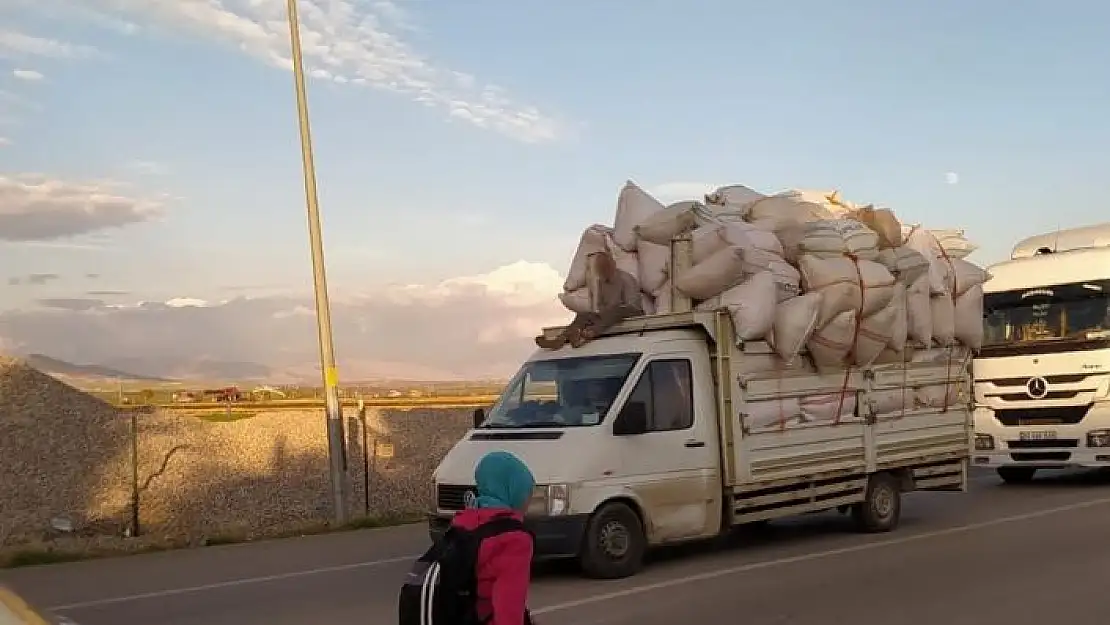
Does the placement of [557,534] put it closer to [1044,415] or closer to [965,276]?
[965,276]

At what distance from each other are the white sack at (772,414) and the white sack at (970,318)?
10.6 feet

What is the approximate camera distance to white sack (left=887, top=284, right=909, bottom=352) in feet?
41.7

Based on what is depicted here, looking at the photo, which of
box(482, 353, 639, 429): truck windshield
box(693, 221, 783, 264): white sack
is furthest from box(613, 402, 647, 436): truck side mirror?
box(693, 221, 783, 264): white sack

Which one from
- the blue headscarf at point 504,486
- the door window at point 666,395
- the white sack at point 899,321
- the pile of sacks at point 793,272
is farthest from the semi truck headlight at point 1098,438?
the blue headscarf at point 504,486

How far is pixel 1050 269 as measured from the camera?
18156 millimetres

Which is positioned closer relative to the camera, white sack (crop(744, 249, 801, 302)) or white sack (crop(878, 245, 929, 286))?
white sack (crop(744, 249, 801, 302))

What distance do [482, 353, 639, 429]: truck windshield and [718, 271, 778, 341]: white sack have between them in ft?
3.63

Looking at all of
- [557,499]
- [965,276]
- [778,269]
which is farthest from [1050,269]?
[557,499]

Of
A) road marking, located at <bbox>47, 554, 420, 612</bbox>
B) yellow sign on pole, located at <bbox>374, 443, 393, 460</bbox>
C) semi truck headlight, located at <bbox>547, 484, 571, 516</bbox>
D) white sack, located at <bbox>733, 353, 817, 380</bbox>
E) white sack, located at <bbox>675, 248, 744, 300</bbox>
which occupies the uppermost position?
white sack, located at <bbox>675, 248, 744, 300</bbox>

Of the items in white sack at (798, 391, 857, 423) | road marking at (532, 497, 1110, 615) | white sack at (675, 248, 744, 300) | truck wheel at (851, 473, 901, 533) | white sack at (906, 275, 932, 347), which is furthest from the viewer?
white sack at (906, 275, 932, 347)

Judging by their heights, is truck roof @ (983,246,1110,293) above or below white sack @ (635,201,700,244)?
below

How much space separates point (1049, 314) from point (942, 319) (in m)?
5.23

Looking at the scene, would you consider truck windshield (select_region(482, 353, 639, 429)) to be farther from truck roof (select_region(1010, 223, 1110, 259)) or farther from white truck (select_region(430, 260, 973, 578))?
truck roof (select_region(1010, 223, 1110, 259))

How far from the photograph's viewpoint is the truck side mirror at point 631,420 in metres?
10.5
